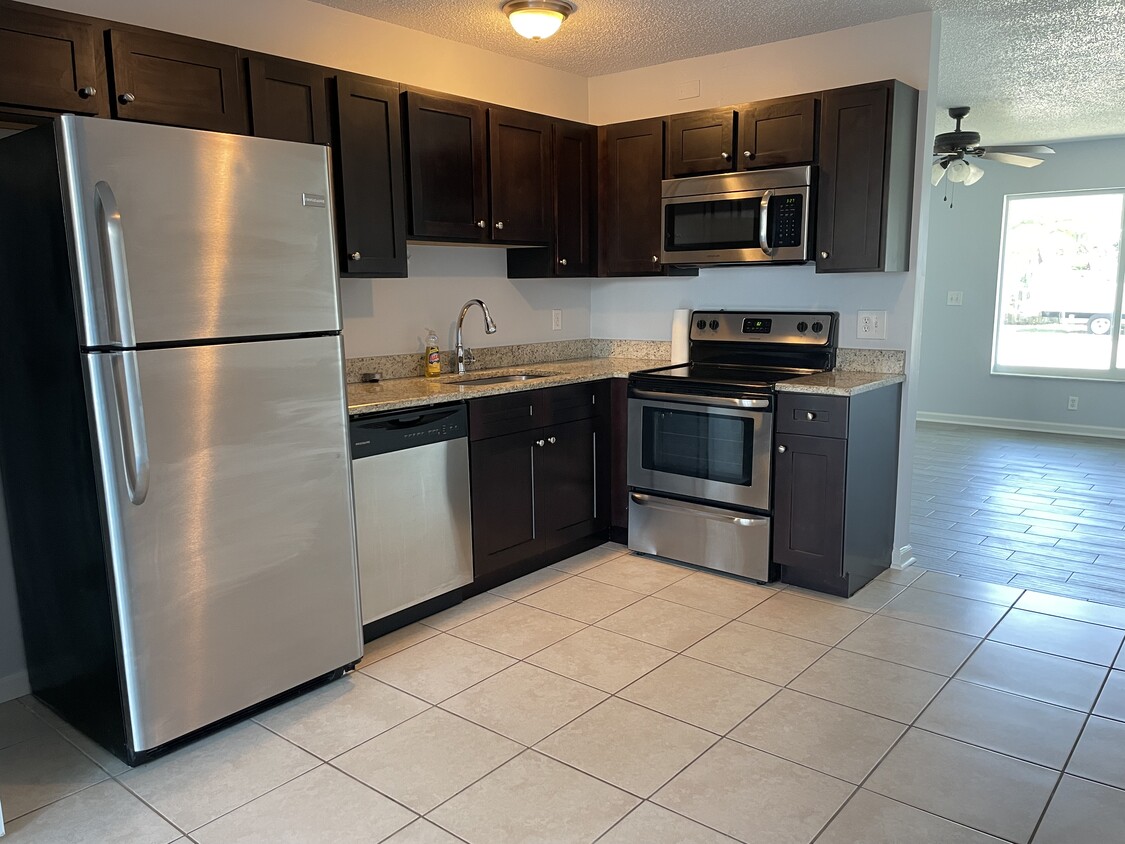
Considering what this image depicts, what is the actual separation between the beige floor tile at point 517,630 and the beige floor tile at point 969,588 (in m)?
1.60

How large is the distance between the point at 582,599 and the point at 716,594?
0.58m

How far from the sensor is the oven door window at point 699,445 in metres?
3.54

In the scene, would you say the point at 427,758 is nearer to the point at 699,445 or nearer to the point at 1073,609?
→ the point at 699,445

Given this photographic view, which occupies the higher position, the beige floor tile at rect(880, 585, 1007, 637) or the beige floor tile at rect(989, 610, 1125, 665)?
the beige floor tile at rect(880, 585, 1007, 637)

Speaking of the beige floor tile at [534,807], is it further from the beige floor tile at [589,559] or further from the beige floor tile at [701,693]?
the beige floor tile at [589,559]

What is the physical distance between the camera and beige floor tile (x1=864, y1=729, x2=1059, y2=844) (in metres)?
2.00

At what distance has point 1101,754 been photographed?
2.28m

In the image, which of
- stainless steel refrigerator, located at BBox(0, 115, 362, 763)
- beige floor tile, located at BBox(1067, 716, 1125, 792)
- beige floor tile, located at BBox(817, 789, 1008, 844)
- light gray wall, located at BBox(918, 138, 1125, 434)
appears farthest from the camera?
light gray wall, located at BBox(918, 138, 1125, 434)

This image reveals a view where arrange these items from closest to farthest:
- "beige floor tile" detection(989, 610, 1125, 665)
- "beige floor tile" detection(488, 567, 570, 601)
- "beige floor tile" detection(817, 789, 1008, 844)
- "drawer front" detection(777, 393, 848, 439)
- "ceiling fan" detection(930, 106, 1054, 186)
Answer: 1. "beige floor tile" detection(817, 789, 1008, 844)
2. "beige floor tile" detection(989, 610, 1125, 665)
3. "drawer front" detection(777, 393, 848, 439)
4. "beige floor tile" detection(488, 567, 570, 601)
5. "ceiling fan" detection(930, 106, 1054, 186)

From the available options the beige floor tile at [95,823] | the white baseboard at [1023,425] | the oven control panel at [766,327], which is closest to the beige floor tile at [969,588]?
the oven control panel at [766,327]

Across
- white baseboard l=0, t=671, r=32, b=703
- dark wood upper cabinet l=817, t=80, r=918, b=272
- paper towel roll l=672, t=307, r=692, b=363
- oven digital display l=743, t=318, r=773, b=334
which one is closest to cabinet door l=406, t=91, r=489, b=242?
paper towel roll l=672, t=307, r=692, b=363

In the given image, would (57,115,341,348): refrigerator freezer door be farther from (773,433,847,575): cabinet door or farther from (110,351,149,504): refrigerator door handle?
(773,433,847,575): cabinet door

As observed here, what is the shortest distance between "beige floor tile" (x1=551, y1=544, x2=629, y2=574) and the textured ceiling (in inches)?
96.1

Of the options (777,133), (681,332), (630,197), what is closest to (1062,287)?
(681,332)
